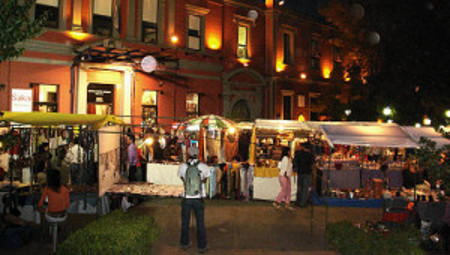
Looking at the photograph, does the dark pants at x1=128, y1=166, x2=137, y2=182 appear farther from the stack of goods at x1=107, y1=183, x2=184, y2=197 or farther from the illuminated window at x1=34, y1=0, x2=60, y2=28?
the illuminated window at x1=34, y1=0, x2=60, y2=28

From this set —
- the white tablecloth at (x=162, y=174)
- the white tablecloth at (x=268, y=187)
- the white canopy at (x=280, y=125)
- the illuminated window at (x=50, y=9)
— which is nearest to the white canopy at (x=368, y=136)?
the white canopy at (x=280, y=125)

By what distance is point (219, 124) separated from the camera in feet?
43.3

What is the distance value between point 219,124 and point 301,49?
16213mm

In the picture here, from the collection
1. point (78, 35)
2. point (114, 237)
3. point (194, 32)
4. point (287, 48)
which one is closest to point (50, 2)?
point (78, 35)

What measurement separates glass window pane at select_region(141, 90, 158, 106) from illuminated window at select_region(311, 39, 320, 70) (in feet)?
46.9

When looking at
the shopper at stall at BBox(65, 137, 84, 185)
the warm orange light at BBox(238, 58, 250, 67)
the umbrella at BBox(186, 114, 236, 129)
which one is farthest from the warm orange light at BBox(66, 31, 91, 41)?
the warm orange light at BBox(238, 58, 250, 67)

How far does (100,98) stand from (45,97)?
2.47 metres

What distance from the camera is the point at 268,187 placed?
13.3m

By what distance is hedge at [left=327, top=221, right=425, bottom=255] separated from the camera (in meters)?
6.65

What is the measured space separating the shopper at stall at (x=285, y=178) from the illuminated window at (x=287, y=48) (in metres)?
15.2

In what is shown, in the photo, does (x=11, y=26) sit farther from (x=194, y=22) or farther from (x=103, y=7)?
(x=194, y=22)

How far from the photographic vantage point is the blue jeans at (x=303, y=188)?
41.3 ft

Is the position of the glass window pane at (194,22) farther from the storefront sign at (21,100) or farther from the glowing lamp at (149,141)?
the storefront sign at (21,100)

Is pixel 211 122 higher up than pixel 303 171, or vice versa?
pixel 211 122
